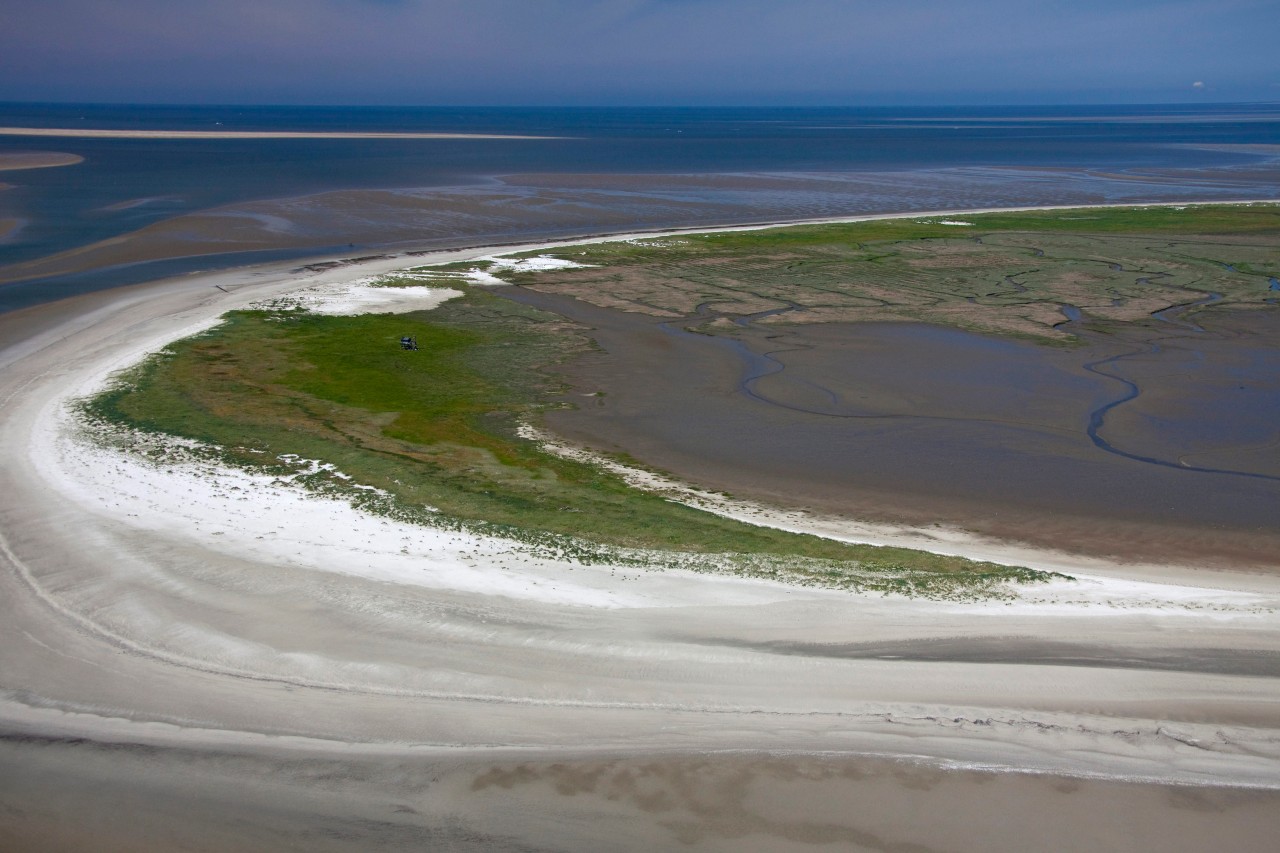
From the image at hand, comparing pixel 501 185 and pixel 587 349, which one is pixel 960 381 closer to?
pixel 587 349

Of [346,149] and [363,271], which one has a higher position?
[346,149]

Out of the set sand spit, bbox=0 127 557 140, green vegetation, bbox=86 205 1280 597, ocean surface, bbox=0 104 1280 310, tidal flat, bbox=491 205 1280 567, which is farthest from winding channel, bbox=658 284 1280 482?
sand spit, bbox=0 127 557 140

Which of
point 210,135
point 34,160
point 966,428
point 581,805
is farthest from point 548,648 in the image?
point 210,135

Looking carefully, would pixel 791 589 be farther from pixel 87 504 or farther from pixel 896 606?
pixel 87 504

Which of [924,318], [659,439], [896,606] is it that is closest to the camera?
[896,606]

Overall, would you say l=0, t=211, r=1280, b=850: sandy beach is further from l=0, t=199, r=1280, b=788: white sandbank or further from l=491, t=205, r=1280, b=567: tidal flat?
l=491, t=205, r=1280, b=567: tidal flat

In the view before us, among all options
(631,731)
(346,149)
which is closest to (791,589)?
(631,731)

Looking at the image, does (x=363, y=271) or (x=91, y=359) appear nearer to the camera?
(x=91, y=359)

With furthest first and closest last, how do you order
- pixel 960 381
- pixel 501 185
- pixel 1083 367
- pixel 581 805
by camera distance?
1. pixel 501 185
2. pixel 1083 367
3. pixel 960 381
4. pixel 581 805
